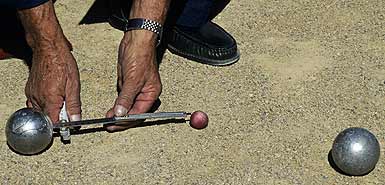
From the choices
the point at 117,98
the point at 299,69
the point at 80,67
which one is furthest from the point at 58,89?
the point at 299,69

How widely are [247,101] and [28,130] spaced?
1.20 m

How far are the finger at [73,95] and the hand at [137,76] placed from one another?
16cm

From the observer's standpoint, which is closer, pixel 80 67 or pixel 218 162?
pixel 218 162

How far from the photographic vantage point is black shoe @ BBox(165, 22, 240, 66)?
14.5 ft

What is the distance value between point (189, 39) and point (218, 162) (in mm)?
981

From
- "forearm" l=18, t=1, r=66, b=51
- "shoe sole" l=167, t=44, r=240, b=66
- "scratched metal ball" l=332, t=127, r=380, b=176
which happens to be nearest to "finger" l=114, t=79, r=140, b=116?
"forearm" l=18, t=1, r=66, b=51

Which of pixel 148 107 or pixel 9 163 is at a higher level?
pixel 148 107

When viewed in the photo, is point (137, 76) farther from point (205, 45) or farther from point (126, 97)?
point (205, 45)

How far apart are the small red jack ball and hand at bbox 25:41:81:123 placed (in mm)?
562

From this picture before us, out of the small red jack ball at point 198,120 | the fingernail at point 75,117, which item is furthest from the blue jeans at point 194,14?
the fingernail at point 75,117

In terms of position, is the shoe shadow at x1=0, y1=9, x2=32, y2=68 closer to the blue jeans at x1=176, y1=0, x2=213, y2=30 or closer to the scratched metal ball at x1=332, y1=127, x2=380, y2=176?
the blue jeans at x1=176, y1=0, x2=213, y2=30

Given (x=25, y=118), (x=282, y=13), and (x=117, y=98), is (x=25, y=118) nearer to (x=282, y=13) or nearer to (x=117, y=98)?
(x=117, y=98)

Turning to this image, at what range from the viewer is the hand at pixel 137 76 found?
3840 mm

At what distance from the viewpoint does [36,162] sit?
374cm
